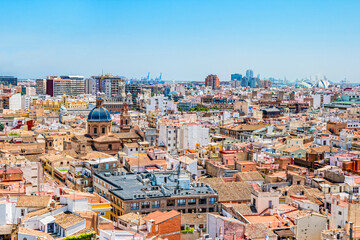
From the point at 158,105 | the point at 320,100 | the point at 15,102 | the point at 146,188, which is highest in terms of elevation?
the point at 320,100

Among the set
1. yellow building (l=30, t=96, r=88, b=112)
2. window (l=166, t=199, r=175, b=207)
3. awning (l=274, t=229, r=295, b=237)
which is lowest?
awning (l=274, t=229, r=295, b=237)

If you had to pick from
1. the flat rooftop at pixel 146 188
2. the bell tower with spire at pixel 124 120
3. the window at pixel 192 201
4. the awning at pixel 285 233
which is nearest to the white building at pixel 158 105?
the bell tower with spire at pixel 124 120

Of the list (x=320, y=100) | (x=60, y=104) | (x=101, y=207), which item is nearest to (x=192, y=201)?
(x=101, y=207)

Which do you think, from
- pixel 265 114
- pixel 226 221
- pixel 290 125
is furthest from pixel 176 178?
pixel 265 114

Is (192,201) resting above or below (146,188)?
below

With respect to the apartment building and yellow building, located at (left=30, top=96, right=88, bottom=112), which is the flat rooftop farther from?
yellow building, located at (left=30, top=96, right=88, bottom=112)

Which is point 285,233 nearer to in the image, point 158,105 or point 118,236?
point 118,236

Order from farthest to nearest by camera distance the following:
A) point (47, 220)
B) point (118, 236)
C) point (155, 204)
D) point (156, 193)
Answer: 1. point (156, 193)
2. point (155, 204)
3. point (47, 220)
4. point (118, 236)

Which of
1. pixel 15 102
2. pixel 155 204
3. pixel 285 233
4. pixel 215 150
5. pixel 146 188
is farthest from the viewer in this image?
pixel 15 102

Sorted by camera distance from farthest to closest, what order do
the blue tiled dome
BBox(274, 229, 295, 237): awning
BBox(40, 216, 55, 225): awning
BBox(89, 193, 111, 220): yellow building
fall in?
1. the blue tiled dome
2. BBox(89, 193, 111, 220): yellow building
3. BBox(274, 229, 295, 237): awning
4. BBox(40, 216, 55, 225): awning

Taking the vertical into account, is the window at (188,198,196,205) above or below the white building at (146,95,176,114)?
below

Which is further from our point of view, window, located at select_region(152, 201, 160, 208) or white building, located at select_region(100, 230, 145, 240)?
window, located at select_region(152, 201, 160, 208)

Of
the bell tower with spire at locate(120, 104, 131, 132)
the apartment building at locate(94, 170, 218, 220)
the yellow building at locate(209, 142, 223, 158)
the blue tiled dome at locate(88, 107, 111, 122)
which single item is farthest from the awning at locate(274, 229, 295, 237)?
the bell tower with spire at locate(120, 104, 131, 132)
